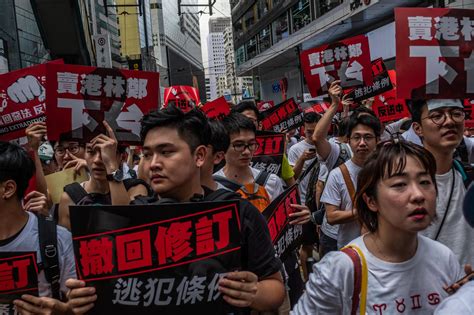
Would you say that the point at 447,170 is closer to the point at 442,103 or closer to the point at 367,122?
the point at 442,103

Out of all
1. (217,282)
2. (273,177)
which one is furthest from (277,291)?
(273,177)

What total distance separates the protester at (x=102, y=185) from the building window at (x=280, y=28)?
32.2 metres

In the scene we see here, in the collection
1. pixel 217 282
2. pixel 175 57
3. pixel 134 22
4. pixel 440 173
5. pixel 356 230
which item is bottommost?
pixel 356 230

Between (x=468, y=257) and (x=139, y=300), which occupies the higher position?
(x=139, y=300)

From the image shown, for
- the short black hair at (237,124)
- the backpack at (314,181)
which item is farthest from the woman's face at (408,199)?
the backpack at (314,181)

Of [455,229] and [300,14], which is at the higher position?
[300,14]

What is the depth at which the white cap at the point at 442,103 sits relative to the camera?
3107mm

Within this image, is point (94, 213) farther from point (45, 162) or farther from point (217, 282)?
point (45, 162)

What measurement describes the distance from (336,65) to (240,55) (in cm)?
4381

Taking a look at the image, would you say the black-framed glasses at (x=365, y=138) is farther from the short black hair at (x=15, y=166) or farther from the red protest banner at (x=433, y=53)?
the short black hair at (x=15, y=166)

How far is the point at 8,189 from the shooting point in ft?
7.79

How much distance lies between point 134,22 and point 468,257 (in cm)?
3346

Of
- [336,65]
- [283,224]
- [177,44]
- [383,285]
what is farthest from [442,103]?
[177,44]

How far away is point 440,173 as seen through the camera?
2.85 m
